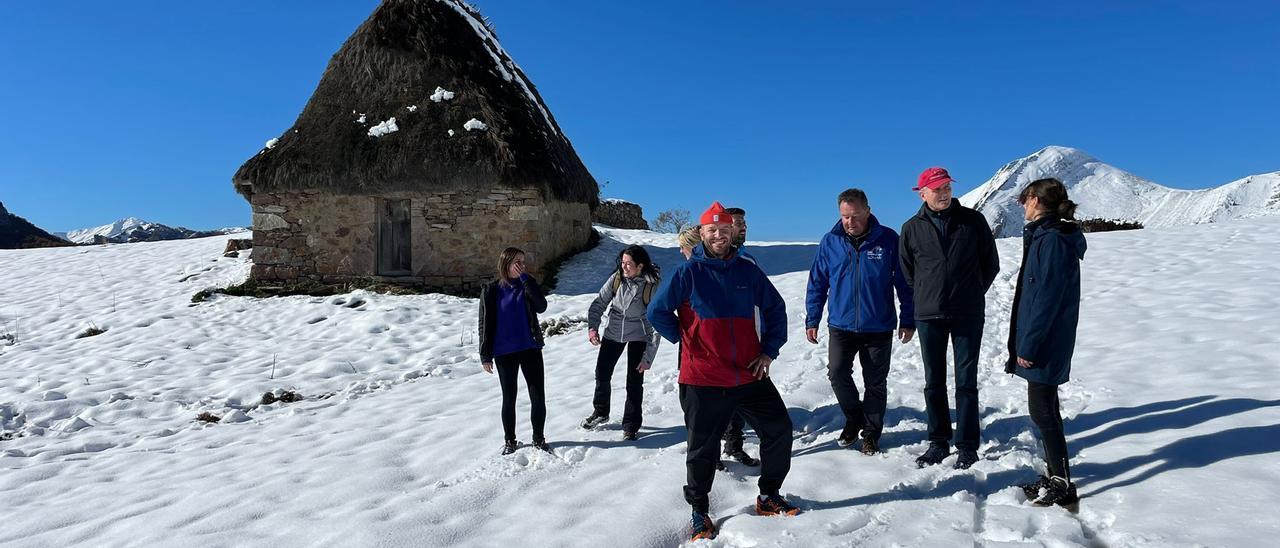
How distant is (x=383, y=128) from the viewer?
11844mm

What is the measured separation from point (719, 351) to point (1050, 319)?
4.87ft

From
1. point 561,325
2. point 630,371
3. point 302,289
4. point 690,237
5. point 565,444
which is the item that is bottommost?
point 565,444

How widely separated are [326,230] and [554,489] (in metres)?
9.72

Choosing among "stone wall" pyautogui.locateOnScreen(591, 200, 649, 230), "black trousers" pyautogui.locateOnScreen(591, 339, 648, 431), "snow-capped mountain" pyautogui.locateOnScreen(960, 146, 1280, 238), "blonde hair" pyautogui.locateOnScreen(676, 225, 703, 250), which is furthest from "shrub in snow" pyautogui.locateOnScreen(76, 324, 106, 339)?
"snow-capped mountain" pyautogui.locateOnScreen(960, 146, 1280, 238)

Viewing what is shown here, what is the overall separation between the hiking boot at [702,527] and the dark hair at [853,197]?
1881mm

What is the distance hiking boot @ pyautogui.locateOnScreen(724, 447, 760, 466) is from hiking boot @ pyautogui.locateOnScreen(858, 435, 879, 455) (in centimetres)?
62

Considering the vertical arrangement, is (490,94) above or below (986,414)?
above

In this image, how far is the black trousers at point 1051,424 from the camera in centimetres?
301

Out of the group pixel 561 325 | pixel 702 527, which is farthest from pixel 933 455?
pixel 561 325

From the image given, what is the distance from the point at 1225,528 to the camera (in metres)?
2.59

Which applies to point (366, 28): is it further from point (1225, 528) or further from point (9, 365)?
point (1225, 528)

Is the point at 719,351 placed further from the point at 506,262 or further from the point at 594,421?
the point at 594,421

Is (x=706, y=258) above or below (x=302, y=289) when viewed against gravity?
above

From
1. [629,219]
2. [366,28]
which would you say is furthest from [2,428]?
[629,219]
